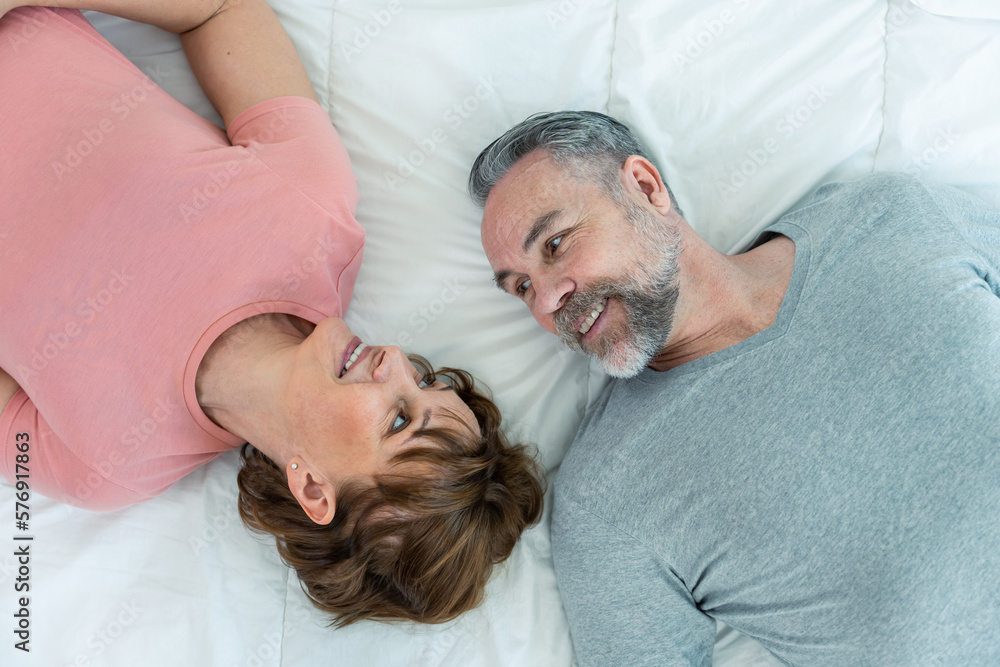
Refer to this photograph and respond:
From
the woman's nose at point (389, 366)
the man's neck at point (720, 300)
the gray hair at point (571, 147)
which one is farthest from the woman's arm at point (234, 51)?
the man's neck at point (720, 300)

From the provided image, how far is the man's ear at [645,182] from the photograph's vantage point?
1584mm

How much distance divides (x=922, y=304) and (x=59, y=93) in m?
1.97

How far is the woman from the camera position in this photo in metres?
1.36

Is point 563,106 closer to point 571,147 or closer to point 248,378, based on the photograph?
point 571,147

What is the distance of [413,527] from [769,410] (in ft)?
2.72

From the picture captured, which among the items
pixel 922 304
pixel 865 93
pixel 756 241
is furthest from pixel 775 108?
pixel 922 304

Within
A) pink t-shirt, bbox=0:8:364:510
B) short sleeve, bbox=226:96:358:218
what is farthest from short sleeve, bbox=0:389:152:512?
short sleeve, bbox=226:96:358:218

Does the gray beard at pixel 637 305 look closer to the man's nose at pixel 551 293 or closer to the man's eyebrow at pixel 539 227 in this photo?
the man's nose at pixel 551 293

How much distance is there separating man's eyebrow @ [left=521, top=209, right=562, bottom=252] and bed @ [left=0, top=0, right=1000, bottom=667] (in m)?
0.32

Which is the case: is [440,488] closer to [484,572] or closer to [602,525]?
[484,572]

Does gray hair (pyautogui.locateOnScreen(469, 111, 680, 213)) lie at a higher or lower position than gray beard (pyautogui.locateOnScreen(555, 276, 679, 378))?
higher

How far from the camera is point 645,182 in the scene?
1.62m

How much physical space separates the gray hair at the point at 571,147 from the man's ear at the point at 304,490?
82 centimetres

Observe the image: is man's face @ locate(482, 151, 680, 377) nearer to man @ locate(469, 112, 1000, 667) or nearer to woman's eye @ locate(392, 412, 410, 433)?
man @ locate(469, 112, 1000, 667)
